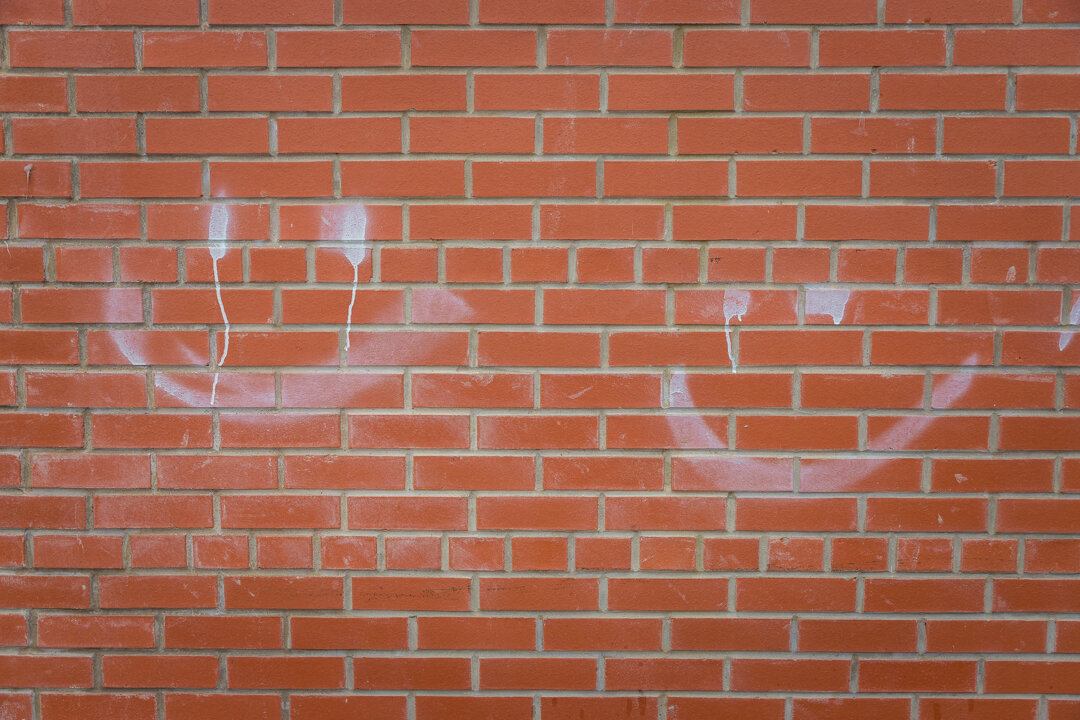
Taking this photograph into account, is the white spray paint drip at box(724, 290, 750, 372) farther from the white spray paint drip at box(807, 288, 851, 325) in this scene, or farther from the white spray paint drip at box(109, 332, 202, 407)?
the white spray paint drip at box(109, 332, 202, 407)

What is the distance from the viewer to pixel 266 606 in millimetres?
1737

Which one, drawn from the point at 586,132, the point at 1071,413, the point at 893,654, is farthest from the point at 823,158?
→ the point at 893,654

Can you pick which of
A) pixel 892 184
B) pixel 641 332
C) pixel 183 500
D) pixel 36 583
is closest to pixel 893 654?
pixel 641 332

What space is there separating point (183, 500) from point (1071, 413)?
2.16 meters

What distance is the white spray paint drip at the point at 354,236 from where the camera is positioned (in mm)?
1668

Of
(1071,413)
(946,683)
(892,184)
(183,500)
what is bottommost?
(946,683)

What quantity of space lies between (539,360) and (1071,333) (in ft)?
4.15

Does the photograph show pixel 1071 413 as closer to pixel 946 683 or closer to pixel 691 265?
pixel 946 683

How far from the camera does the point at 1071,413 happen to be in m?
1.69

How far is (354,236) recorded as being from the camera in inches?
65.9

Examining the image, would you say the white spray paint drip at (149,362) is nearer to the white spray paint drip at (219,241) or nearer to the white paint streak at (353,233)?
the white spray paint drip at (219,241)

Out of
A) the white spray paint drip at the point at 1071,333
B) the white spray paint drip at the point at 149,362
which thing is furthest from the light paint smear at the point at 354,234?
the white spray paint drip at the point at 1071,333

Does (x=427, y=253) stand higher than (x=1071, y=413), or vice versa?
(x=427, y=253)

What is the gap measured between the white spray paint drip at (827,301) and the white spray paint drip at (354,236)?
1067 mm
